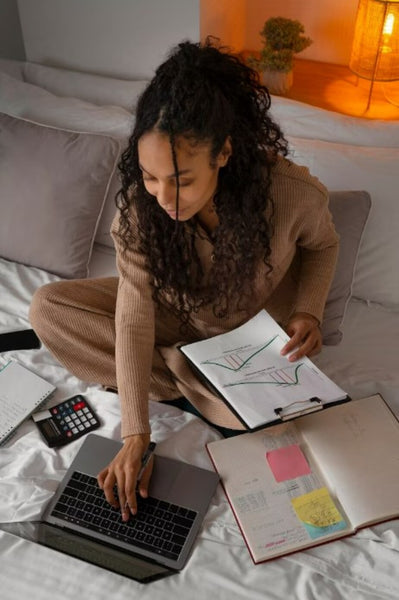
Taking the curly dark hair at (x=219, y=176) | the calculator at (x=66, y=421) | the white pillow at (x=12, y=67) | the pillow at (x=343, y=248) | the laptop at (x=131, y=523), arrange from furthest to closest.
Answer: the white pillow at (x=12, y=67) → the pillow at (x=343, y=248) → the calculator at (x=66, y=421) → the laptop at (x=131, y=523) → the curly dark hair at (x=219, y=176)

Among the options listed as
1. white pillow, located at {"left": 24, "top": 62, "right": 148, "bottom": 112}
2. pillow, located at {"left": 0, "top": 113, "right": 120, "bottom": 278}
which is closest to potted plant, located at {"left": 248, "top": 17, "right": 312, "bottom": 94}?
white pillow, located at {"left": 24, "top": 62, "right": 148, "bottom": 112}

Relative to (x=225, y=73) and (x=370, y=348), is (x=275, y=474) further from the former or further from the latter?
(x=225, y=73)

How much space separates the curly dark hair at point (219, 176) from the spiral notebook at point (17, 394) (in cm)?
36

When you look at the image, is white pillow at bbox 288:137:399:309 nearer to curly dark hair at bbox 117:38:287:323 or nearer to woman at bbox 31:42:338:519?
woman at bbox 31:42:338:519

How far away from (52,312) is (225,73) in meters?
0.67

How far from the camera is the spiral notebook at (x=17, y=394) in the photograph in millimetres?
1410

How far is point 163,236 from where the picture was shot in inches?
51.5

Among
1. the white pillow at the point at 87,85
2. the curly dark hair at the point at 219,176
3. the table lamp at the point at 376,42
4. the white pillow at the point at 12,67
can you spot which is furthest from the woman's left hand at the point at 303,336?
the white pillow at the point at 12,67

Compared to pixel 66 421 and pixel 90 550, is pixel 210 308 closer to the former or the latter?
pixel 66 421

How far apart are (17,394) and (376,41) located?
4.12ft

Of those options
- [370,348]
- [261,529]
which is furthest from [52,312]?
[370,348]

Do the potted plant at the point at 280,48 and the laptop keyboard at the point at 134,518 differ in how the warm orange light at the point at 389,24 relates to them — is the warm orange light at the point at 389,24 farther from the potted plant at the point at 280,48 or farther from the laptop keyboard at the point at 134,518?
the laptop keyboard at the point at 134,518

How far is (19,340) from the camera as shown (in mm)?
1593

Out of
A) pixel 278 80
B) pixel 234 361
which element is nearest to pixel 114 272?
pixel 234 361
